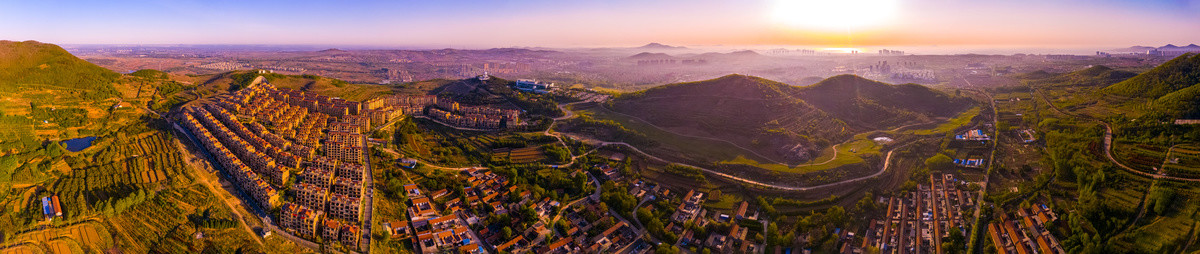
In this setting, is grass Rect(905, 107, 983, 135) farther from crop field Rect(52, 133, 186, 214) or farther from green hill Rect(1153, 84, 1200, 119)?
crop field Rect(52, 133, 186, 214)

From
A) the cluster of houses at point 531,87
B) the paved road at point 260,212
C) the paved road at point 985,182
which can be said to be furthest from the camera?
the cluster of houses at point 531,87

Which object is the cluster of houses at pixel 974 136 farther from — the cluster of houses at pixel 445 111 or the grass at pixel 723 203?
the cluster of houses at pixel 445 111

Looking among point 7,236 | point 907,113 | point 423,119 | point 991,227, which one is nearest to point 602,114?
point 423,119

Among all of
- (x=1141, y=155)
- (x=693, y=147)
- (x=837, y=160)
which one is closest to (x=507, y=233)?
(x=693, y=147)

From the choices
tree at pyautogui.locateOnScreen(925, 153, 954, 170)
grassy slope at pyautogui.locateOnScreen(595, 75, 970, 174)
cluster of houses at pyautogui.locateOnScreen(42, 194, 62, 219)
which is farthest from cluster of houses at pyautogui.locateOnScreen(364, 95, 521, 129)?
tree at pyautogui.locateOnScreen(925, 153, 954, 170)

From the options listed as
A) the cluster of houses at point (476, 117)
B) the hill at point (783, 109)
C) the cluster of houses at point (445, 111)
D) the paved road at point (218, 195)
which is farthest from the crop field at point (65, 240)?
the hill at point (783, 109)

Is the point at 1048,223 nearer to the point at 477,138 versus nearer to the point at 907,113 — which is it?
the point at 907,113
